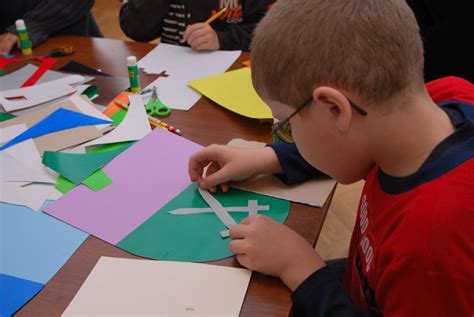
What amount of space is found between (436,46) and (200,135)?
3.06ft

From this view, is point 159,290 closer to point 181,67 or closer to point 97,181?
point 97,181

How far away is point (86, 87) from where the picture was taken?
3.67 feet

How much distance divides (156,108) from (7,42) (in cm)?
65

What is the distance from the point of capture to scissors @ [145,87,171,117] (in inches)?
40.4

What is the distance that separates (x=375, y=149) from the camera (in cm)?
59

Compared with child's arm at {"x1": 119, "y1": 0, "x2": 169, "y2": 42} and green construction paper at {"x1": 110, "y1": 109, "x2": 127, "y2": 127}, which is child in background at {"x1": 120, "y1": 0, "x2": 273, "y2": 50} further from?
green construction paper at {"x1": 110, "y1": 109, "x2": 127, "y2": 127}

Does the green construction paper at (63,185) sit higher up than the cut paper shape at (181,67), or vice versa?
the green construction paper at (63,185)

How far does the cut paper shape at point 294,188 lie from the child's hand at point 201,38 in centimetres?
62

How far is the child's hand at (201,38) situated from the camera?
1.30 metres

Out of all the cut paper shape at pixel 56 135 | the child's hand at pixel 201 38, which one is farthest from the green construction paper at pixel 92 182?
the child's hand at pixel 201 38

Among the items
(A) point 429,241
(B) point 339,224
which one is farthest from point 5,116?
(B) point 339,224

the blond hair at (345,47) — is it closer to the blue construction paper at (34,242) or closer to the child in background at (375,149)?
the child in background at (375,149)

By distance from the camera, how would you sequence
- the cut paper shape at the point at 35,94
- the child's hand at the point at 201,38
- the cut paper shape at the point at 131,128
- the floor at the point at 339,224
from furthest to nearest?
the floor at the point at 339,224
the child's hand at the point at 201,38
the cut paper shape at the point at 35,94
the cut paper shape at the point at 131,128

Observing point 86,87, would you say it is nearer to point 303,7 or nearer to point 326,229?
point 303,7
